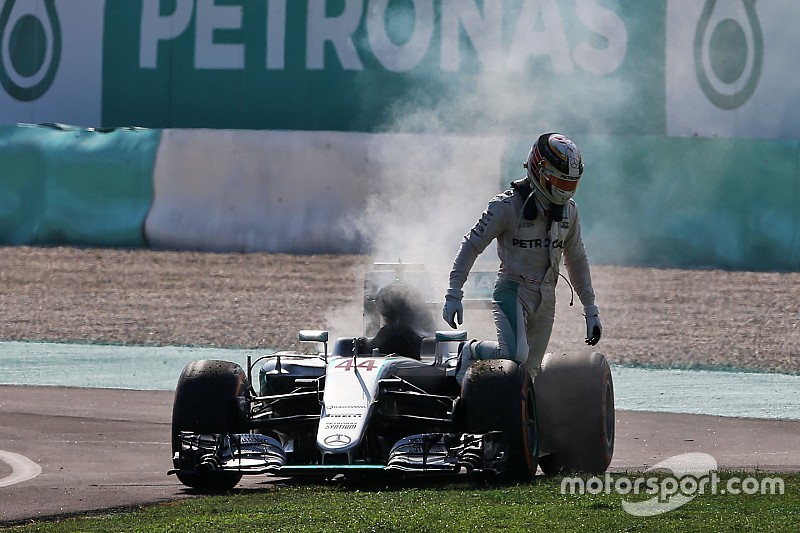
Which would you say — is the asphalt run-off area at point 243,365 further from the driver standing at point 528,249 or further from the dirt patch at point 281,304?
the driver standing at point 528,249

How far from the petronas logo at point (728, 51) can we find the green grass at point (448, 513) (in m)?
13.6

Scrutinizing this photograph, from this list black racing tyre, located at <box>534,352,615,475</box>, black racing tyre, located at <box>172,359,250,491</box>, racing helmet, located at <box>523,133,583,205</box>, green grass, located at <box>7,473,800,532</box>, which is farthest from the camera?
racing helmet, located at <box>523,133,583,205</box>

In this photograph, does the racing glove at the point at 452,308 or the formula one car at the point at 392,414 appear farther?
the racing glove at the point at 452,308

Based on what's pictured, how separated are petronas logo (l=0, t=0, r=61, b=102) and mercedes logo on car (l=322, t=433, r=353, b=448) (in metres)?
16.3

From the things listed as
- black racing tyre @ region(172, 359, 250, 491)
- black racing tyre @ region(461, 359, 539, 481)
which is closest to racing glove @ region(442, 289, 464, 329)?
black racing tyre @ region(461, 359, 539, 481)

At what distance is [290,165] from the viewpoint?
1980 cm

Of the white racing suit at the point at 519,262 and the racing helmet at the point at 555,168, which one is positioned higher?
the racing helmet at the point at 555,168

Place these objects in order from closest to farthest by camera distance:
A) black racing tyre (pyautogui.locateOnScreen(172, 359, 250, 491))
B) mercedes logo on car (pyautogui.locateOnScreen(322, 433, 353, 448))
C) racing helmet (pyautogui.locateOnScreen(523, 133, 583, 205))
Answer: mercedes logo on car (pyautogui.locateOnScreen(322, 433, 353, 448)) → black racing tyre (pyautogui.locateOnScreen(172, 359, 250, 491)) → racing helmet (pyautogui.locateOnScreen(523, 133, 583, 205))

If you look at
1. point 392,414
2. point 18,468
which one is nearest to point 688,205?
point 392,414

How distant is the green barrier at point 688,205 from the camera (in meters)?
18.9

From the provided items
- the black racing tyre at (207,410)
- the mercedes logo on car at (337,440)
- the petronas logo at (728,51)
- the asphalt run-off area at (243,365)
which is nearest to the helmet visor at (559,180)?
the mercedes logo on car at (337,440)
